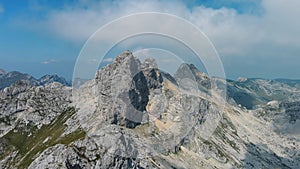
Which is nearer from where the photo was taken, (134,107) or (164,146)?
(134,107)

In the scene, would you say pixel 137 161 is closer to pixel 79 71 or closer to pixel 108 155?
pixel 108 155

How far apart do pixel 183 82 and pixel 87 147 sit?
4215 inches

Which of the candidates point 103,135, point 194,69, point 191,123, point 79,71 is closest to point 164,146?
point 191,123

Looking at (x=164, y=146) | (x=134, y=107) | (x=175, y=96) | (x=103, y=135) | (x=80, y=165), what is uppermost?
(x=175, y=96)

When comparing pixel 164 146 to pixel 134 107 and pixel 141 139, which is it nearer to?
pixel 134 107

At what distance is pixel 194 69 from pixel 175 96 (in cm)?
2388

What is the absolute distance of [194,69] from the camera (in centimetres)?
4359

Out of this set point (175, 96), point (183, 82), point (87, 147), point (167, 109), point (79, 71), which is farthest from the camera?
point (87, 147)

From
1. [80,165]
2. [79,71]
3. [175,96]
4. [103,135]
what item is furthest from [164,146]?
[80,165]

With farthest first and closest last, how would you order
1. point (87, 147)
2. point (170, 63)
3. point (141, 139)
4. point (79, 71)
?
point (141, 139), point (87, 147), point (170, 63), point (79, 71)

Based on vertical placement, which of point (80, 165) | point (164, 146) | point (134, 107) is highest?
point (134, 107)

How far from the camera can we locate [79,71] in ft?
129

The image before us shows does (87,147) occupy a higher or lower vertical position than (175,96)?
lower

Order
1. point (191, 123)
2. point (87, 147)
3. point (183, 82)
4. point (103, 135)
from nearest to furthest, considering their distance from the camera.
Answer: point (183, 82) < point (191, 123) < point (103, 135) < point (87, 147)
